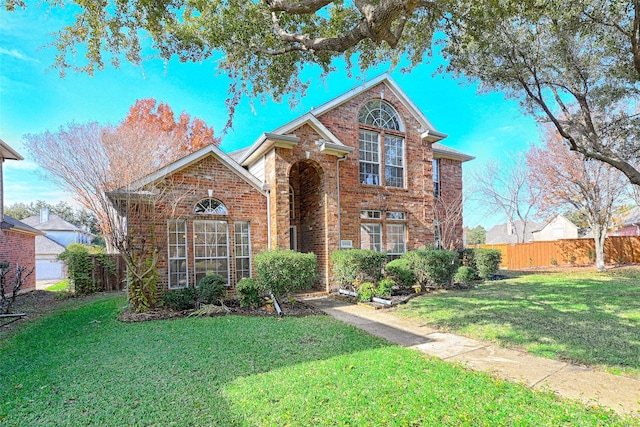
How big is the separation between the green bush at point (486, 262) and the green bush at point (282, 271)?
9.11 meters

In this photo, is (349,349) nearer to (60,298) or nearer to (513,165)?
(60,298)

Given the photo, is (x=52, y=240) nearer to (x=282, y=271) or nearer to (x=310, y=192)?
(x=310, y=192)

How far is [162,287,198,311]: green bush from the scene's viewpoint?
8.29 m

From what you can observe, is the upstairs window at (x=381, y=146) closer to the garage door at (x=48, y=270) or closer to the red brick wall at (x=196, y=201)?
the red brick wall at (x=196, y=201)

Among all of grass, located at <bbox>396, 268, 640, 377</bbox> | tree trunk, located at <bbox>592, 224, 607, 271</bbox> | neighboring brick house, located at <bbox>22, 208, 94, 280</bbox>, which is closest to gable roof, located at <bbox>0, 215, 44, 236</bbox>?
neighboring brick house, located at <bbox>22, 208, 94, 280</bbox>

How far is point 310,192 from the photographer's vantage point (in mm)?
12500

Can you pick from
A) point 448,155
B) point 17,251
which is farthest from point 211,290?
point 448,155

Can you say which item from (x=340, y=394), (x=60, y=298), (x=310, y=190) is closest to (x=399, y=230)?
(x=310, y=190)

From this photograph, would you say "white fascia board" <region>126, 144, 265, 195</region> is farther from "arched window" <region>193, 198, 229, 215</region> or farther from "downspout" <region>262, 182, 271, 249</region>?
"arched window" <region>193, 198, 229, 215</region>

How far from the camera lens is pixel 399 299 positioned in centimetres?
962

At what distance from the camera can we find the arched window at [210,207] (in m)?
9.72

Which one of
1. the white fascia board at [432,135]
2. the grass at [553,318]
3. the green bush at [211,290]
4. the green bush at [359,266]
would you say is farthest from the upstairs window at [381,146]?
the green bush at [211,290]

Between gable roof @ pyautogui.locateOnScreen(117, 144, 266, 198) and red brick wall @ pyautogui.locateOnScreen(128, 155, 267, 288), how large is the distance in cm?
12

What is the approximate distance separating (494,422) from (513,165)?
27794 mm
